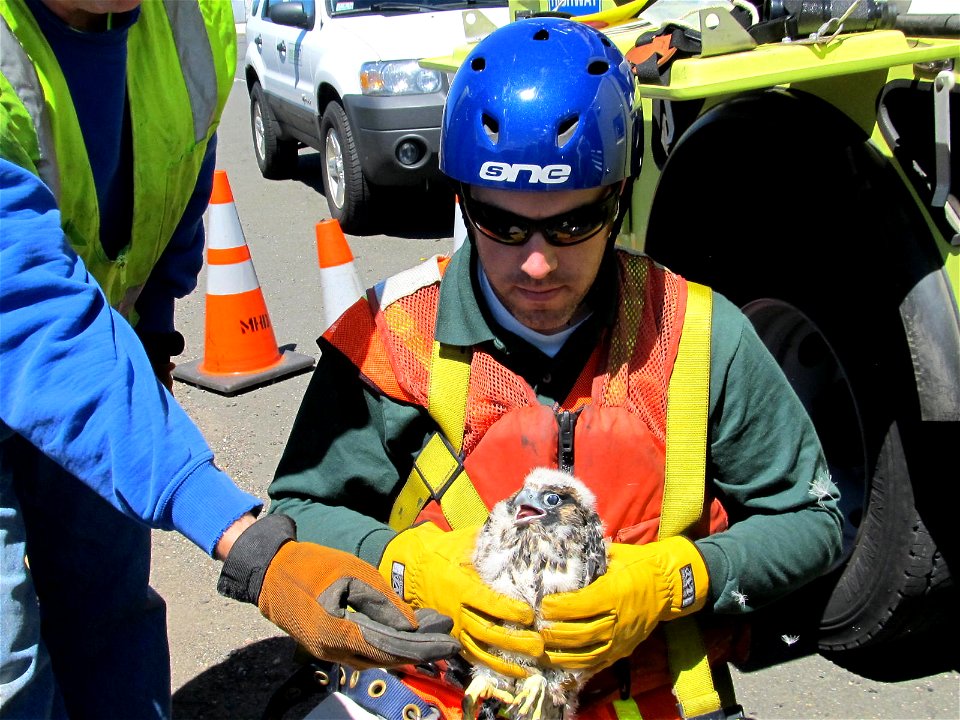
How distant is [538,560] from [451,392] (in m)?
0.38

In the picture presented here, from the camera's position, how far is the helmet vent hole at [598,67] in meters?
2.12

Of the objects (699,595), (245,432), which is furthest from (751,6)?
(245,432)

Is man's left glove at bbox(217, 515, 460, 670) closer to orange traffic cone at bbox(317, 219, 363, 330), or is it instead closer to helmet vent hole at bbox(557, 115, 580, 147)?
helmet vent hole at bbox(557, 115, 580, 147)

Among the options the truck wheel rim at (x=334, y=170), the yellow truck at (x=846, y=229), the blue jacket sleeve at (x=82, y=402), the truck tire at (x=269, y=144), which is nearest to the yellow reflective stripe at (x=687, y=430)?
the yellow truck at (x=846, y=229)

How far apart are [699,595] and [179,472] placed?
97cm

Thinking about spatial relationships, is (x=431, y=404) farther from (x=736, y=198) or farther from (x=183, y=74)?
(x=736, y=198)

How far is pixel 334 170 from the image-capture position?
8711 millimetres

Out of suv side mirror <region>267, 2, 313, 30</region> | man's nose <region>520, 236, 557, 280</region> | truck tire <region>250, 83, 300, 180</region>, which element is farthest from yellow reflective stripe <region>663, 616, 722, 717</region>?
truck tire <region>250, 83, 300, 180</region>

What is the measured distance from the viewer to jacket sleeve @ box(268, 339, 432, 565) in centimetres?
213

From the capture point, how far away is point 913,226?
8.82 ft

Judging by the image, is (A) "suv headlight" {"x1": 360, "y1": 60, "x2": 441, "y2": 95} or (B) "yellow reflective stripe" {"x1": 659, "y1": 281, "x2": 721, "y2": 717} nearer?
(B) "yellow reflective stripe" {"x1": 659, "y1": 281, "x2": 721, "y2": 717}

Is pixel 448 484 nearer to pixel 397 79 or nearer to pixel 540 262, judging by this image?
pixel 540 262

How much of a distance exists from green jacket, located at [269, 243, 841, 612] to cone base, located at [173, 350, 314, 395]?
3.58 meters

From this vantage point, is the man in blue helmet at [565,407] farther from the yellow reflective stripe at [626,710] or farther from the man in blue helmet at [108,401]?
the man in blue helmet at [108,401]
